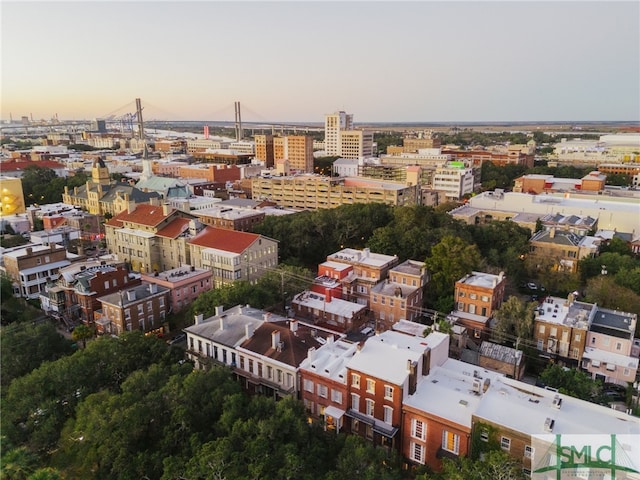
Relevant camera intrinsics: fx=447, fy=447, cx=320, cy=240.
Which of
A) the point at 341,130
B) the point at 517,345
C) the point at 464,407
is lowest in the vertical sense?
the point at 517,345

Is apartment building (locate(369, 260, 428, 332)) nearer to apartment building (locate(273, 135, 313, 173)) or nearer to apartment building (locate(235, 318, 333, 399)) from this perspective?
apartment building (locate(235, 318, 333, 399))

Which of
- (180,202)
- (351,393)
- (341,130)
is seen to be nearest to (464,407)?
(351,393)

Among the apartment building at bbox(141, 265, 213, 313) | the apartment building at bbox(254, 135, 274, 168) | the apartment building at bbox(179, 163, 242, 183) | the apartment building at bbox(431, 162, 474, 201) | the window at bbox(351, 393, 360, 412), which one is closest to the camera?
the window at bbox(351, 393, 360, 412)

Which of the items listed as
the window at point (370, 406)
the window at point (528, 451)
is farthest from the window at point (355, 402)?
the window at point (528, 451)

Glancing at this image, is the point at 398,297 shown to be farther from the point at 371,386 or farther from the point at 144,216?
the point at 144,216

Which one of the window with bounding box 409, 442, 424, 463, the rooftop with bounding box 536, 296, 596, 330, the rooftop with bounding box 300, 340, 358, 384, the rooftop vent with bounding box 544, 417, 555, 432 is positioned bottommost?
the window with bounding box 409, 442, 424, 463

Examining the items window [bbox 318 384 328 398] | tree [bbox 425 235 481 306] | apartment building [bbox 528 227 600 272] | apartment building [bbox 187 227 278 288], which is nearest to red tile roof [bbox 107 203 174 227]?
apartment building [bbox 187 227 278 288]

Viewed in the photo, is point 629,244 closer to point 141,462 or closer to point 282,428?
point 282,428

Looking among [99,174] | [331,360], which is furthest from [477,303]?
[99,174]
